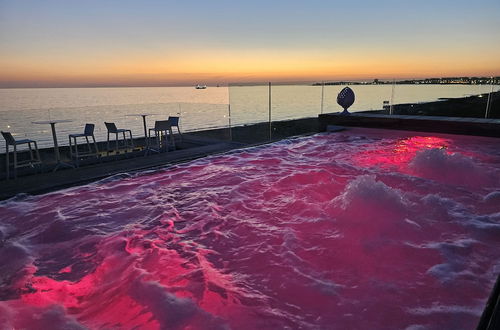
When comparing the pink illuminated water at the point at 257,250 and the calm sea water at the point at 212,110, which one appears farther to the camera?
the calm sea water at the point at 212,110

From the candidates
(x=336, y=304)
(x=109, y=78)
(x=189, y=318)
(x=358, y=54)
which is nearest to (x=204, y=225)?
(x=189, y=318)

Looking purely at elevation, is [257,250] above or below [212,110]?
below

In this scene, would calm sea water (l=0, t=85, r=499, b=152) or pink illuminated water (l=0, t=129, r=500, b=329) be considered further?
calm sea water (l=0, t=85, r=499, b=152)

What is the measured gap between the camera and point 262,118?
8.34 metres

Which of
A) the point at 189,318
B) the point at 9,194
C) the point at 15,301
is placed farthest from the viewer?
the point at 9,194

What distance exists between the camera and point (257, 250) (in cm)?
268

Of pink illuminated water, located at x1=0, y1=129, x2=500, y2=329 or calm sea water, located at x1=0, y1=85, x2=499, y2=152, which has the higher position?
calm sea water, located at x1=0, y1=85, x2=499, y2=152

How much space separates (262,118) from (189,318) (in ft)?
22.6

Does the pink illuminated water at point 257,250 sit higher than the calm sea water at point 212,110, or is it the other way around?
the calm sea water at point 212,110

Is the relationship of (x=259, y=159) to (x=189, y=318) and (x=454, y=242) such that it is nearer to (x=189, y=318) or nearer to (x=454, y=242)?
→ (x=454, y=242)

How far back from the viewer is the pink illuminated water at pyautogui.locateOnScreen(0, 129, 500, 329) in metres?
1.90

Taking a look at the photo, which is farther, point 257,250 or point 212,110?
point 212,110

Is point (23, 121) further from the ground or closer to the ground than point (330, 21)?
closer to the ground

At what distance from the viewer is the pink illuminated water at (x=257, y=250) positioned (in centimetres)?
190
